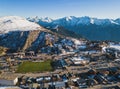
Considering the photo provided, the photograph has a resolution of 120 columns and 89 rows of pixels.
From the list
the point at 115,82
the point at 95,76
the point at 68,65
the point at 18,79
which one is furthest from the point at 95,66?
the point at 18,79

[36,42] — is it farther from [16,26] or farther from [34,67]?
[16,26]

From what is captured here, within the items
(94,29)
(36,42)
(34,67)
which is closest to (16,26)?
(36,42)

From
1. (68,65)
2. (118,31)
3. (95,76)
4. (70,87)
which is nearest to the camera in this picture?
(70,87)

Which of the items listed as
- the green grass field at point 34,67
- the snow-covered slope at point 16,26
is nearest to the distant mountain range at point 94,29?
the snow-covered slope at point 16,26

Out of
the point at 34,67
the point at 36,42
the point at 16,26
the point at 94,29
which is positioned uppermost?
the point at 16,26

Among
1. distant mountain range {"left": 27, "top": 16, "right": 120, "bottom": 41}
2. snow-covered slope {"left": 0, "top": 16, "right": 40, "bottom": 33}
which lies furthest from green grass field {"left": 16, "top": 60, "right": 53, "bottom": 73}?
distant mountain range {"left": 27, "top": 16, "right": 120, "bottom": 41}

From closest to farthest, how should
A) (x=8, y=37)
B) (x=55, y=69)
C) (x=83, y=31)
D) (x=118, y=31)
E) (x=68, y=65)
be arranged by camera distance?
(x=55, y=69) → (x=68, y=65) → (x=8, y=37) → (x=118, y=31) → (x=83, y=31)

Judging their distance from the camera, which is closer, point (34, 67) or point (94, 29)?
point (34, 67)

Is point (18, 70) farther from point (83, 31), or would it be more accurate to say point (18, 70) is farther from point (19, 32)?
point (83, 31)

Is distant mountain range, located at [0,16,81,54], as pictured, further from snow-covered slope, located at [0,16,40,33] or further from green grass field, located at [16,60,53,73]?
green grass field, located at [16,60,53,73]
